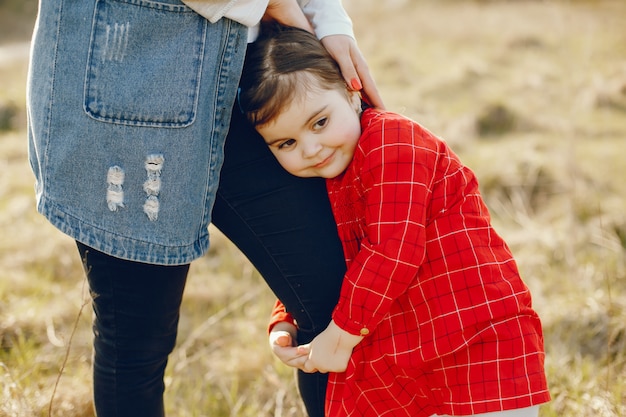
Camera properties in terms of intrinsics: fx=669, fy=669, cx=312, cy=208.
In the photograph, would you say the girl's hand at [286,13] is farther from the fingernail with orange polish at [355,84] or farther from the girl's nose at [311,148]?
the girl's nose at [311,148]

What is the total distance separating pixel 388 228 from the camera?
1.43 m

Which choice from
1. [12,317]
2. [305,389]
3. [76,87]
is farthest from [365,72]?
[12,317]

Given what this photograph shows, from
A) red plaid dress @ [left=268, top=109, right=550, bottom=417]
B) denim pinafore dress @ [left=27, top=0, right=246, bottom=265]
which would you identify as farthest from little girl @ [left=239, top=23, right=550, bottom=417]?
denim pinafore dress @ [left=27, top=0, right=246, bottom=265]

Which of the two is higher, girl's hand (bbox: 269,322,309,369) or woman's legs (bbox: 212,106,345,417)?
woman's legs (bbox: 212,106,345,417)

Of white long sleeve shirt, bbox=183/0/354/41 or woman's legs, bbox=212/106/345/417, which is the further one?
woman's legs, bbox=212/106/345/417

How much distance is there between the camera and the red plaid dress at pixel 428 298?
4.66 ft

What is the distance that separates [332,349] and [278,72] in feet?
2.09

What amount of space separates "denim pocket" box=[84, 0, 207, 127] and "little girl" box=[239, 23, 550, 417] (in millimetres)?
225

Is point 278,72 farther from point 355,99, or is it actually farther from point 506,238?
point 506,238

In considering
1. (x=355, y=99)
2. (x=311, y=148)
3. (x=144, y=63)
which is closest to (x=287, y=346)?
(x=311, y=148)

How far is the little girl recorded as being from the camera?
1.42 m

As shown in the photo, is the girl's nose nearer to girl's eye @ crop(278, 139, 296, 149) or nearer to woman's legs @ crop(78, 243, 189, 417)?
girl's eye @ crop(278, 139, 296, 149)

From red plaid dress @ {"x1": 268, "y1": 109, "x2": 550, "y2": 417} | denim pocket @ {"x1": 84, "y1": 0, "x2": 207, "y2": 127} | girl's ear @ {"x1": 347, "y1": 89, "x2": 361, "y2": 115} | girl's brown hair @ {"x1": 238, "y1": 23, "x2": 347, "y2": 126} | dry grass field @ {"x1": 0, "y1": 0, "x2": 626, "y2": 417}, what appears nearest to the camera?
denim pocket @ {"x1": 84, "y1": 0, "x2": 207, "y2": 127}

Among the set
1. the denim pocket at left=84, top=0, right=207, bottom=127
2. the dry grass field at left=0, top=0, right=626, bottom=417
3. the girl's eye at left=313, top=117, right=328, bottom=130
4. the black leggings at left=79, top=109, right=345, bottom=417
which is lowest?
the dry grass field at left=0, top=0, right=626, bottom=417
